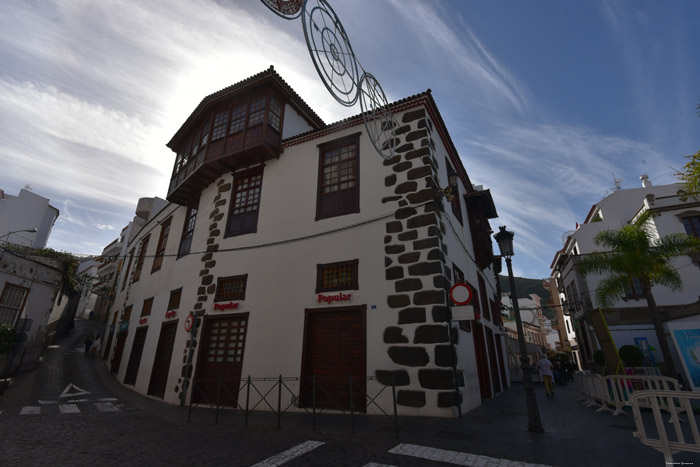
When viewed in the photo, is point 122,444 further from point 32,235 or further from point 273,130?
point 32,235

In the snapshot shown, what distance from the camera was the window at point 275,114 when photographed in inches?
494

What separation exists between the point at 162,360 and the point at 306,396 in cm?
744

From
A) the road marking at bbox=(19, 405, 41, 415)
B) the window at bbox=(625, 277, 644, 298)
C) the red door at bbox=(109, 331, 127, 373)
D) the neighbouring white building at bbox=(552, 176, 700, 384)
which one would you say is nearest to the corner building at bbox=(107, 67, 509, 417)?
the red door at bbox=(109, 331, 127, 373)

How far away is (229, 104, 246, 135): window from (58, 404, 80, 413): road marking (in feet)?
33.6

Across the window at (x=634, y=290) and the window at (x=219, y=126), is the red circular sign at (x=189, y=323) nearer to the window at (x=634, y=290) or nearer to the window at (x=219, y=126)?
the window at (x=219, y=126)

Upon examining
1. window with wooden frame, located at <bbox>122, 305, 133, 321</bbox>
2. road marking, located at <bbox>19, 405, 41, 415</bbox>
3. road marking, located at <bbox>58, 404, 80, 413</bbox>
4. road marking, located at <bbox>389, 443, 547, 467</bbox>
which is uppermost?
window with wooden frame, located at <bbox>122, 305, 133, 321</bbox>

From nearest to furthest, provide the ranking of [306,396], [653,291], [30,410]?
[306,396] → [30,410] → [653,291]

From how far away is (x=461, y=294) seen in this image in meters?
7.24

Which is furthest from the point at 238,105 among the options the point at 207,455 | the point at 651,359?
the point at 651,359

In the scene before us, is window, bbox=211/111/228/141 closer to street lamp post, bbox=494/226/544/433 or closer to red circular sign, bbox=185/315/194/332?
red circular sign, bbox=185/315/194/332

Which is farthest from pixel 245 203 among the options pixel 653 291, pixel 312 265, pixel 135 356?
pixel 653 291

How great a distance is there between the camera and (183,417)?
8.61m

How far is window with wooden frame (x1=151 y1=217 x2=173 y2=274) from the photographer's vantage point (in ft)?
52.2

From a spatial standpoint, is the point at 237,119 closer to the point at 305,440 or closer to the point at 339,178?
the point at 339,178
